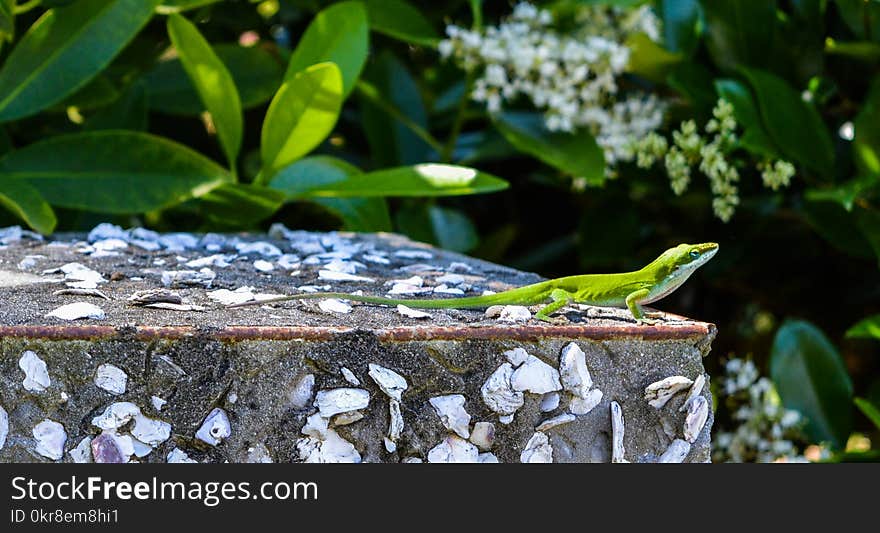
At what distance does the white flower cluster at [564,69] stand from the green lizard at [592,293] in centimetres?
78

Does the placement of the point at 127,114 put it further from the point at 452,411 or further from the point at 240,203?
the point at 452,411

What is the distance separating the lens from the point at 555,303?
4.36ft

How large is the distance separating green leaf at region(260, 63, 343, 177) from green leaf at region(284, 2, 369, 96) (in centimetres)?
10

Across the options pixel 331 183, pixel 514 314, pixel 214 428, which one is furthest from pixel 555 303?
pixel 331 183

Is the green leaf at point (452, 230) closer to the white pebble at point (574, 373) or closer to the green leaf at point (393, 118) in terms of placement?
the green leaf at point (393, 118)

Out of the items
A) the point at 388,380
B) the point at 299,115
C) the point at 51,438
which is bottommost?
the point at 51,438

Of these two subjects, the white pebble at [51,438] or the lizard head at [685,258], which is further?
the lizard head at [685,258]

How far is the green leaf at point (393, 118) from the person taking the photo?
2.51 m

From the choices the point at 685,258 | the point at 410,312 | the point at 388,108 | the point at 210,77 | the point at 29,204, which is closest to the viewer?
the point at 410,312

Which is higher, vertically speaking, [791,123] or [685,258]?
[791,123]

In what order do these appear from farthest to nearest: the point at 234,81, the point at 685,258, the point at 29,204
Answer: the point at 234,81 < the point at 29,204 < the point at 685,258

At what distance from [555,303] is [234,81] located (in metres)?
1.24

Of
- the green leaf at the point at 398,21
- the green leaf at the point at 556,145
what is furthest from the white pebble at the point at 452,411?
the green leaf at the point at 398,21
